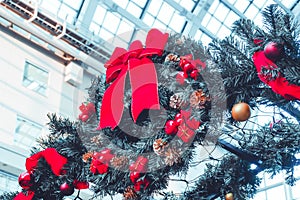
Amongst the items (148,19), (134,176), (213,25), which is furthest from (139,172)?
(213,25)

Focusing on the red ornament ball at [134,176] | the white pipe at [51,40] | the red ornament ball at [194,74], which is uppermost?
the white pipe at [51,40]

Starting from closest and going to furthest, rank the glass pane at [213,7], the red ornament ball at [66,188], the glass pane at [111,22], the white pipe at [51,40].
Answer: the red ornament ball at [66,188] → the white pipe at [51,40] → the glass pane at [111,22] → the glass pane at [213,7]

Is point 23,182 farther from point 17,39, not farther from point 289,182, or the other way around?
point 17,39

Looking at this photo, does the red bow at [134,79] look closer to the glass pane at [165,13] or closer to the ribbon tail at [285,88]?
the ribbon tail at [285,88]

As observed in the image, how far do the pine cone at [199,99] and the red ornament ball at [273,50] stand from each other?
17cm

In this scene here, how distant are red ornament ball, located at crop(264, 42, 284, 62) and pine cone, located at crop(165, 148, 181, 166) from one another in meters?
0.30

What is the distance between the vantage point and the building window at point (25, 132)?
287 inches

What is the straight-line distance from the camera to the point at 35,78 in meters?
8.06

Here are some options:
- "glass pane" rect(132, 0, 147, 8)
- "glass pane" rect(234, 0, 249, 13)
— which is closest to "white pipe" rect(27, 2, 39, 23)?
"glass pane" rect(132, 0, 147, 8)

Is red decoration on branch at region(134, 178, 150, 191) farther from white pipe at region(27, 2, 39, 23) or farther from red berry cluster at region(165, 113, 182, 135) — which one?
white pipe at region(27, 2, 39, 23)

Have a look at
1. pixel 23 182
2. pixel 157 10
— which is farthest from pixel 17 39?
pixel 23 182

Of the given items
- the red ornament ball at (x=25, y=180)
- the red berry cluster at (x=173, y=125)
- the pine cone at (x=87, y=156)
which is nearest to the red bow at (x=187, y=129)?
the red berry cluster at (x=173, y=125)

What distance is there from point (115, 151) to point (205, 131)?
11.2 inches

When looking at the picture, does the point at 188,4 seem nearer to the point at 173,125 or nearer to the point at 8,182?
the point at 8,182
